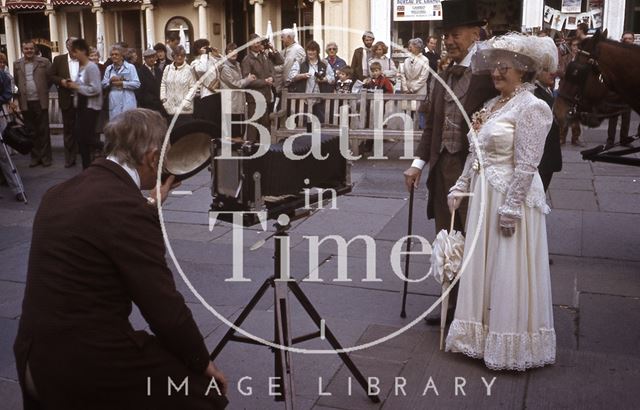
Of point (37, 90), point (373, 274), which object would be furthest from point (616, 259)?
point (37, 90)

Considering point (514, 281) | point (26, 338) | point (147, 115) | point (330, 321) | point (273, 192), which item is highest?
point (147, 115)

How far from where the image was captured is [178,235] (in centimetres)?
740

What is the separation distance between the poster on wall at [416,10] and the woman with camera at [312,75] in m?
8.39

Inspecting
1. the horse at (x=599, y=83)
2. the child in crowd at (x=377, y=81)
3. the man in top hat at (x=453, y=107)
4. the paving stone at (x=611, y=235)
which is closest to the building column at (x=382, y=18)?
the child in crowd at (x=377, y=81)

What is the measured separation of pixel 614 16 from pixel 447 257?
56.4 ft

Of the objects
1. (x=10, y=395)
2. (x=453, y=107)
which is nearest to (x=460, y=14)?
(x=453, y=107)

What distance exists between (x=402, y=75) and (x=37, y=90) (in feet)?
20.7

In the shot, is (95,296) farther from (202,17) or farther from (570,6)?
(202,17)

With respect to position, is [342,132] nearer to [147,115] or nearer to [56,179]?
[147,115]

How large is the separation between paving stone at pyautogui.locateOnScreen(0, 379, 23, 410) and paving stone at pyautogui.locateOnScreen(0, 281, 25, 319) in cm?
113

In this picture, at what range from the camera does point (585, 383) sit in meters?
4.05

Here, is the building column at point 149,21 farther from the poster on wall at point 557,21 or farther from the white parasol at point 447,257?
the white parasol at point 447,257

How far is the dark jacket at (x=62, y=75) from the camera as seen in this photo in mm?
11023

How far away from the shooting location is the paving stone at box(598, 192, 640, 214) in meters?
8.17
